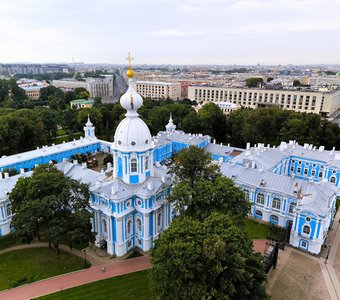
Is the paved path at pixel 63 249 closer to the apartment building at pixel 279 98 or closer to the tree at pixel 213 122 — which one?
the tree at pixel 213 122

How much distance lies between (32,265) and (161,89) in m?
133

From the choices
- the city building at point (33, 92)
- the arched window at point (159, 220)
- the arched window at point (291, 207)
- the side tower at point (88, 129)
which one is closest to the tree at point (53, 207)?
the arched window at point (159, 220)

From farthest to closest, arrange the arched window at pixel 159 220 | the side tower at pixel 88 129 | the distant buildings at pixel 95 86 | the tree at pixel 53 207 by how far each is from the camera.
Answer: the distant buildings at pixel 95 86
the side tower at pixel 88 129
the arched window at pixel 159 220
the tree at pixel 53 207

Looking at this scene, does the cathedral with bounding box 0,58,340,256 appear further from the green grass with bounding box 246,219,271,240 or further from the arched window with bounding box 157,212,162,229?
the green grass with bounding box 246,219,271,240

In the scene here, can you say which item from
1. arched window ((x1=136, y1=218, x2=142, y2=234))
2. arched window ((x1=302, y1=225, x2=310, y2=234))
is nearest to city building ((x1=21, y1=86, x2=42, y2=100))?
arched window ((x1=136, y1=218, x2=142, y2=234))

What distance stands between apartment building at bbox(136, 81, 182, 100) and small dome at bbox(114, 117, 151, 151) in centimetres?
12173

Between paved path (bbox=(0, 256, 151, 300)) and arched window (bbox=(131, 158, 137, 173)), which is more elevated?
arched window (bbox=(131, 158, 137, 173))

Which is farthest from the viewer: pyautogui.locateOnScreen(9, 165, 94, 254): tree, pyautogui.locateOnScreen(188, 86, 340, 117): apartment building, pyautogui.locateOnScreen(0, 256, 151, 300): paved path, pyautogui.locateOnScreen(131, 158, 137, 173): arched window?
pyautogui.locateOnScreen(188, 86, 340, 117): apartment building

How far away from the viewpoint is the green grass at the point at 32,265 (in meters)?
25.9

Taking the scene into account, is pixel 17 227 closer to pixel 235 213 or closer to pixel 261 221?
pixel 235 213

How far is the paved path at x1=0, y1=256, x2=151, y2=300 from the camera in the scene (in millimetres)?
24219

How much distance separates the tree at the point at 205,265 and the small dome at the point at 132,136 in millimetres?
11366

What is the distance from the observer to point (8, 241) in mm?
31578

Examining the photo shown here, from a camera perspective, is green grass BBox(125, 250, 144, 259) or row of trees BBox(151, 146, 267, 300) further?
green grass BBox(125, 250, 144, 259)
